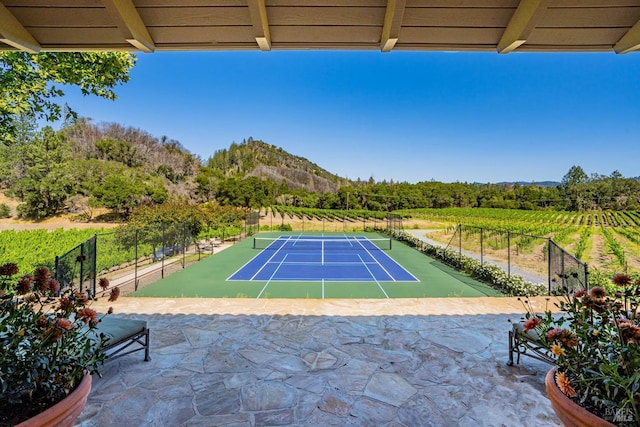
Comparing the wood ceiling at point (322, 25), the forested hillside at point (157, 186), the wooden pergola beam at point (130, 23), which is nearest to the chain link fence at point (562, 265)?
the wood ceiling at point (322, 25)

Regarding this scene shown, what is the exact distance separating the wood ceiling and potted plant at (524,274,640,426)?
1.38 m

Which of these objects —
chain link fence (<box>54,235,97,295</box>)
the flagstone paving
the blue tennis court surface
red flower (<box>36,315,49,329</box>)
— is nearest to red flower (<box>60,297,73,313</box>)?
red flower (<box>36,315,49,329</box>)

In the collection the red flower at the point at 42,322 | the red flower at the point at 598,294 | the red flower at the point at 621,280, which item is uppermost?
the red flower at the point at 621,280

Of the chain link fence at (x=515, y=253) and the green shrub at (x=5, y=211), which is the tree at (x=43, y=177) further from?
the chain link fence at (x=515, y=253)

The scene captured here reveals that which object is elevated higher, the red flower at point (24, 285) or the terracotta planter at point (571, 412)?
the red flower at point (24, 285)

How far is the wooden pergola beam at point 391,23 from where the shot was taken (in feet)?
5.00

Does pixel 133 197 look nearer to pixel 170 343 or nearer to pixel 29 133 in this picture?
pixel 29 133

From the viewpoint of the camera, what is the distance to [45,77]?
5395 millimetres

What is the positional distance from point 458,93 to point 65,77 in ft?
129

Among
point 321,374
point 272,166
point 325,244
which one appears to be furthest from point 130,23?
point 272,166

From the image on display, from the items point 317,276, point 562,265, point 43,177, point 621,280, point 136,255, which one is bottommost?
point 317,276

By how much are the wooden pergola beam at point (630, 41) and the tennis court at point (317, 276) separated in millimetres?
6429

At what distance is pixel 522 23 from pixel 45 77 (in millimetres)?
7197

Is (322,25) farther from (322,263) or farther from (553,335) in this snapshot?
(322,263)
